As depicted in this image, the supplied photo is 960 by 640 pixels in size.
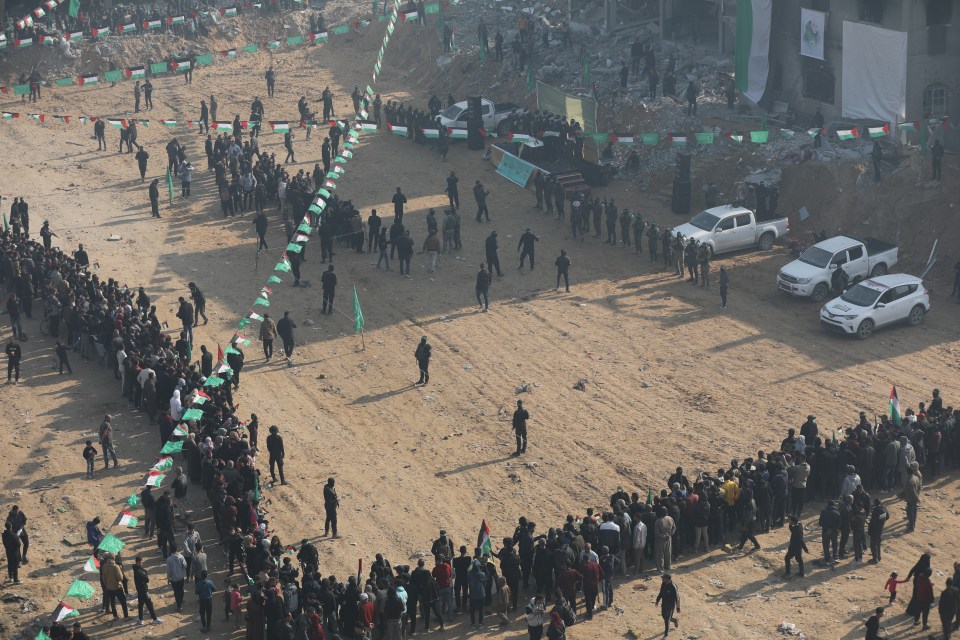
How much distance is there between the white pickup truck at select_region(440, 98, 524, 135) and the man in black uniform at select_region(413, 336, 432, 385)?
18.5 meters

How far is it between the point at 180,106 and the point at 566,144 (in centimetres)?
1710

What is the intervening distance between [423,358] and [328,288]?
189 inches

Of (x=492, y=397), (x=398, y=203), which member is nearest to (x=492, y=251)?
(x=398, y=203)

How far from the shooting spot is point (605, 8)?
175 feet

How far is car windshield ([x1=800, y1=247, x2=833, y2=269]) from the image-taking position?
36375mm

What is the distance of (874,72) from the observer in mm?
42625

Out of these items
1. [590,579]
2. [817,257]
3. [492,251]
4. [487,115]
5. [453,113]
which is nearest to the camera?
[590,579]

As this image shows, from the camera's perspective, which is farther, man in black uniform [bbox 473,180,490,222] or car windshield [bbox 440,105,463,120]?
car windshield [bbox 440,105,463,120]

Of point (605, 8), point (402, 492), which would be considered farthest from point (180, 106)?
point (402, 492)

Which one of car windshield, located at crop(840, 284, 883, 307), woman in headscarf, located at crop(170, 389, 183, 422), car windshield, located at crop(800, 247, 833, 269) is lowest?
car windshield, located at crop(840, 284, 883, 307)

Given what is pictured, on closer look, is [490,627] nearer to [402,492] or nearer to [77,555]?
[402,492]

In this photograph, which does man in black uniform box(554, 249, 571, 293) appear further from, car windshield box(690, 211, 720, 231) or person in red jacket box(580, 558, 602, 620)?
person in red jacket box(580, 558, 602, 620)

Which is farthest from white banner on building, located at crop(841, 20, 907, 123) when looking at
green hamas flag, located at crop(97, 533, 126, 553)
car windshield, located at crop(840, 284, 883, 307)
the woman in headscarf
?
green hamas flag, located at crop(97, 533, 126, 553)

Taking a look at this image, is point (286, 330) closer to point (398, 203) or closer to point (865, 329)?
point (398, 203)
